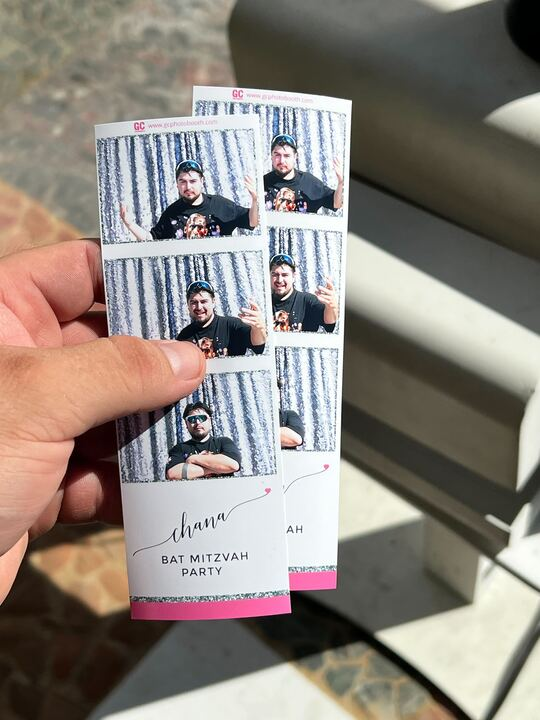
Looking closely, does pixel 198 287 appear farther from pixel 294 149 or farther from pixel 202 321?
pixel 294 149

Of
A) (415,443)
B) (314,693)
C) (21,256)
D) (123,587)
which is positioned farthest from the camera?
(123,587)

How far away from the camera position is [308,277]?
848mm

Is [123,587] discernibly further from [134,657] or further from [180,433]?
[180,433]

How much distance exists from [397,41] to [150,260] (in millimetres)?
414

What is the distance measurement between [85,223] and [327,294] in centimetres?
119

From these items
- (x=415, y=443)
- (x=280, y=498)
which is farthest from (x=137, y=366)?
(x=415, y=443)

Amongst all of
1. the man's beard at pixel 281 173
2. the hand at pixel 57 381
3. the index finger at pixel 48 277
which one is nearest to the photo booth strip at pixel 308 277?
the man's beard at pixel 281 173

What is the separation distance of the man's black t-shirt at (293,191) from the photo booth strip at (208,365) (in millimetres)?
26

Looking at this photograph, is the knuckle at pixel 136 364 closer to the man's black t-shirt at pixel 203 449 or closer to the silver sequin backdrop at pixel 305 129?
the man's black t-shirt at pixel 203 449

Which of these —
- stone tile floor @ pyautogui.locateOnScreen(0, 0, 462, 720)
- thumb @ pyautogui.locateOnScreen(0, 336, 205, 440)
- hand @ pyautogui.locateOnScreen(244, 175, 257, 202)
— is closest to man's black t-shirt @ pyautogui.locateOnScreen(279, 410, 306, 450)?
thumb @ pyautogui.locateOnScreen(0, 336, 205, 440)

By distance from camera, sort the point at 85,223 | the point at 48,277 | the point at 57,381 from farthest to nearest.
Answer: the point at 85,223 → the point at 48,277 → the point at 57,381

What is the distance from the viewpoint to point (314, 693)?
4.47 feet

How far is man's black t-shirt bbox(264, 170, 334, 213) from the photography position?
839 millimetres

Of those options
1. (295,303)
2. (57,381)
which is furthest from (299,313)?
(57,381)
